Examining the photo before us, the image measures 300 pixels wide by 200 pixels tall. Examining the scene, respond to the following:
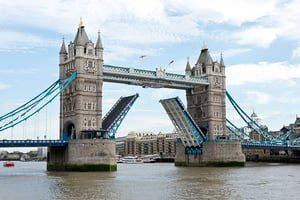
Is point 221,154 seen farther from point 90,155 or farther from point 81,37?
point 81,37

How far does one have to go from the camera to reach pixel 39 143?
57469 millimetres

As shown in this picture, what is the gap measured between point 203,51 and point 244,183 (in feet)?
141

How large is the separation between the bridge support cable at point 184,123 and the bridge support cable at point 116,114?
7.80 m

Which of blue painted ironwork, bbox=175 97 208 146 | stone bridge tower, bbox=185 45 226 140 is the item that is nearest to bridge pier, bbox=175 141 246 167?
blue painted ironwork, bbox=175 97 208 146

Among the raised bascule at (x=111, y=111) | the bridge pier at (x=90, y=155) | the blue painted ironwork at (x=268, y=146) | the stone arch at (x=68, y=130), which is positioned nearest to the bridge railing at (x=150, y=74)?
the raised bascule at (x=111, y=111)

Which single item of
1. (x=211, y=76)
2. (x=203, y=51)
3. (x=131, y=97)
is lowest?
(x=131, y=97)

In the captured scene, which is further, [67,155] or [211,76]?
[211,76]

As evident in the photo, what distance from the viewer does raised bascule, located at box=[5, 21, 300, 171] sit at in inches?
2291

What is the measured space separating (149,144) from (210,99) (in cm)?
8447

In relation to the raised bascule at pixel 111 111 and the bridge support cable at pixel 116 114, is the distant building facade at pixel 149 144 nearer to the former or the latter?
the raised bascule at pixel 111 111

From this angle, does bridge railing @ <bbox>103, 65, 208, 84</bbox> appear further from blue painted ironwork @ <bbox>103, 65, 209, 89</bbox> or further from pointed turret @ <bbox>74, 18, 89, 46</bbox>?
pointed turret @ <bbox>74, 18, 89, 46</bbox>

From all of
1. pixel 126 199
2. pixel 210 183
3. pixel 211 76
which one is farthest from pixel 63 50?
pixel 126 199

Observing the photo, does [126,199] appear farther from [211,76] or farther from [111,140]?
[211,76]

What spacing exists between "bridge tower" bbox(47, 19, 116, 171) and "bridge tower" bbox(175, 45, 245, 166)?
1985 centimetres
